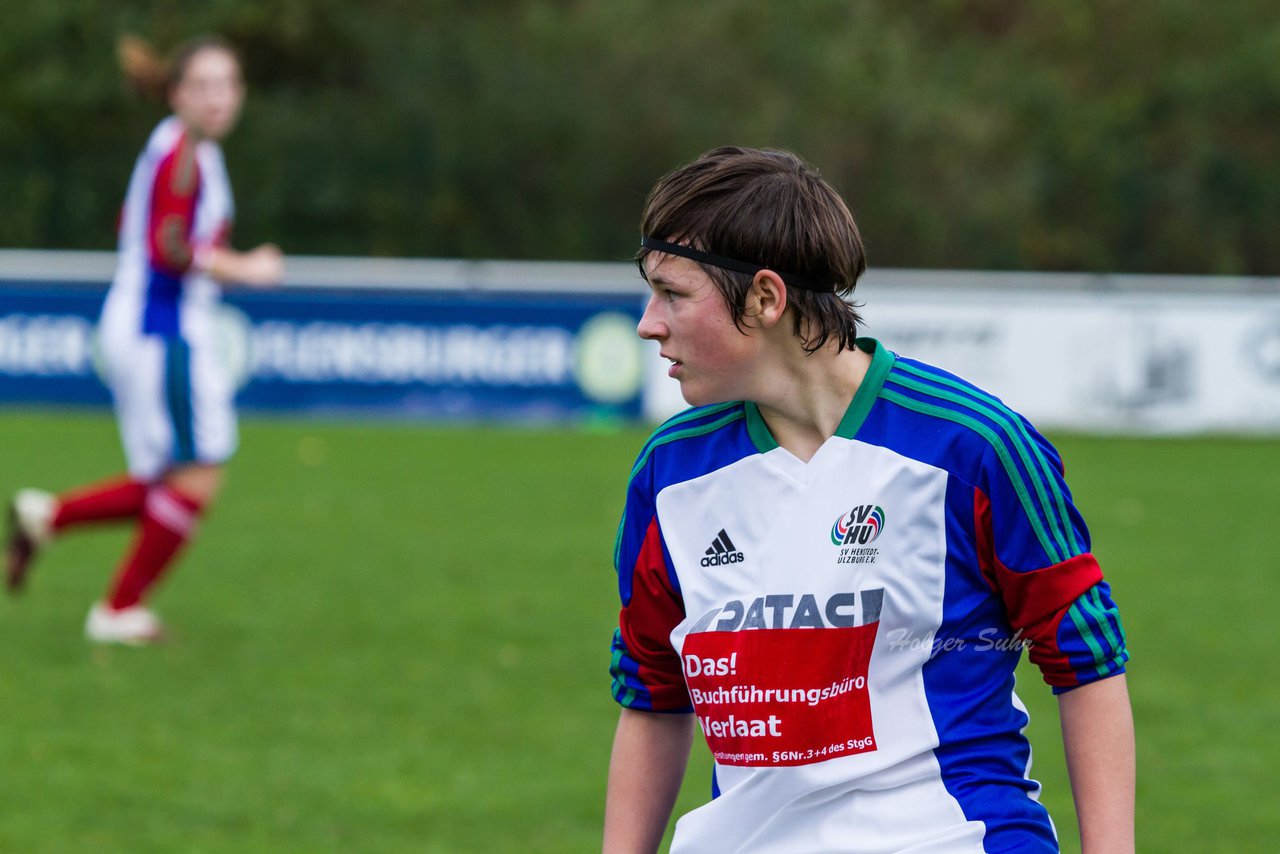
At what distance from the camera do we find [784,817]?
2.59 metres

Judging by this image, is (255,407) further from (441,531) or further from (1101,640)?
(1101,640)

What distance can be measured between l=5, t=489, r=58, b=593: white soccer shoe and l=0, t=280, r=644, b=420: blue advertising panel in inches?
→ 363

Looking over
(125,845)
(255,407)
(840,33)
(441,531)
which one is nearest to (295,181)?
(840,33)

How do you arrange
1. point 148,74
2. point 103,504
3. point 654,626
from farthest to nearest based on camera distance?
point 103,504 → point 148,74 → point 654,626

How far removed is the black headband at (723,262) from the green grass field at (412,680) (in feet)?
9.99

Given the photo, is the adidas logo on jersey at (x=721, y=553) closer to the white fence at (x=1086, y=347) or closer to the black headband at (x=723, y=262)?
the black headband at (x=723, y=262)

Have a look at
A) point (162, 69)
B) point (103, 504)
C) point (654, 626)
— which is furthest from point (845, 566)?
point (103, 504)

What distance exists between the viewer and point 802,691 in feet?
8.38

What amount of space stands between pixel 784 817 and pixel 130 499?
5708mm

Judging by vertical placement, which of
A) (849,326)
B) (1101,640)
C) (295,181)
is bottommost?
(295,181)

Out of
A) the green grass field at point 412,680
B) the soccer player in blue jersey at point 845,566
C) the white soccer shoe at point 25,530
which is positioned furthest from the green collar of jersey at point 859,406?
the white soccer shoe at point 25,530

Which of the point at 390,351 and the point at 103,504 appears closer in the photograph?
the point at 103,504

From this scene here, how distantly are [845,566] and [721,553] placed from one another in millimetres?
182

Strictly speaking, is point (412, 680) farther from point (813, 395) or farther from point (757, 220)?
point (757, 220)
